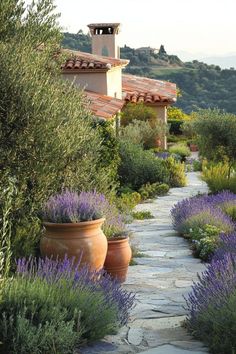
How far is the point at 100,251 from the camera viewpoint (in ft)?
24.1

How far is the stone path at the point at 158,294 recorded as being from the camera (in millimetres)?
5727

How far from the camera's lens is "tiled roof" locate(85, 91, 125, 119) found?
17112 mm

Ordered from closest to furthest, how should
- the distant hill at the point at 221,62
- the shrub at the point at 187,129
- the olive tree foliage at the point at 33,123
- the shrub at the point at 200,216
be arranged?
1. the olive tree foliage at the point at 33,123
2. the shrub at the point at 200,216
3. the shrub at the point at 187,129
4. the distant hill at the point at 221,62

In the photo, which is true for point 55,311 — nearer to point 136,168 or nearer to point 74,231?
point 74,231

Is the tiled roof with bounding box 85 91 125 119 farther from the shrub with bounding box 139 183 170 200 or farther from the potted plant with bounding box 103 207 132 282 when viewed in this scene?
the potted plant with bounding box 103 207 132 282

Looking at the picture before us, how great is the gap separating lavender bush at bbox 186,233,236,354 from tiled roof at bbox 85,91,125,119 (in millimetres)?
10430

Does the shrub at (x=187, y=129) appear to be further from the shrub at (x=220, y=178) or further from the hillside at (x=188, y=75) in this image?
the shrub at (x=220, y=178)

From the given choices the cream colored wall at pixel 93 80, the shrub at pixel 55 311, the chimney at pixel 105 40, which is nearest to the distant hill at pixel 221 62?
the chimney at pixel 105 40

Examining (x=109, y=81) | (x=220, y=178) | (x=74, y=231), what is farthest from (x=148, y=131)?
(x=74, y=231)

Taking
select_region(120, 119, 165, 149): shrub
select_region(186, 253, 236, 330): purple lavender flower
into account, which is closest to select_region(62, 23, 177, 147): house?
select_region(120, 119, 165, 149): shrub

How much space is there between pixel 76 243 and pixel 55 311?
187 centimetres

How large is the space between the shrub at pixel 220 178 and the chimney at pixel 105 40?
46.6ft

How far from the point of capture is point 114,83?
24.8m

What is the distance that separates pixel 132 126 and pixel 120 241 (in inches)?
681
